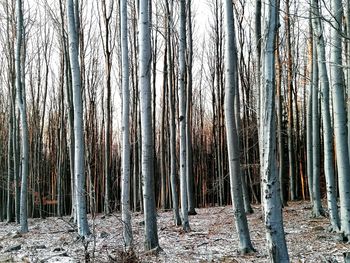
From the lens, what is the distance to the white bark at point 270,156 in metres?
4.52

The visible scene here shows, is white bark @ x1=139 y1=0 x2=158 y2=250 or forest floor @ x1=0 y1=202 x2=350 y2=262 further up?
white bark @ x1=139 y1=0 x2=158 y2=250

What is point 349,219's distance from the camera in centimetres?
649

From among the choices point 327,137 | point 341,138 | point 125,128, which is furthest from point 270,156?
point 125,128

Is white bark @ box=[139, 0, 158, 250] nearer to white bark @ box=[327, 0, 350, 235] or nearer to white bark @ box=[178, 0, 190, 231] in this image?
white bark @ box=[178, 0, 190, 231]

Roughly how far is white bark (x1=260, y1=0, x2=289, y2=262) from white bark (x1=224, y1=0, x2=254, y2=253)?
1.45 meters

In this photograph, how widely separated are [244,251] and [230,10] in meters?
3.93

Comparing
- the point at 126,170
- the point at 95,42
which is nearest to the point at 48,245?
the point at 126,170

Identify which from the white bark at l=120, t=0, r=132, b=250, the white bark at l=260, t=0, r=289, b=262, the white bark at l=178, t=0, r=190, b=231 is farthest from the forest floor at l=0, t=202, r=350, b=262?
the white bark at l=260, t=0, r=289, b=262

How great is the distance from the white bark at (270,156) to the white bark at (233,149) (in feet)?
4.76

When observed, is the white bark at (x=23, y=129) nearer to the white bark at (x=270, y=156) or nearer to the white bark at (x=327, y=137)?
the white bark at (x=327, y=137)

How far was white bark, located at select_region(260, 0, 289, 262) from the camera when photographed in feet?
14.8

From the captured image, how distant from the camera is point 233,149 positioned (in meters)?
6.24

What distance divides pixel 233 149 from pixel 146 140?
1620mm

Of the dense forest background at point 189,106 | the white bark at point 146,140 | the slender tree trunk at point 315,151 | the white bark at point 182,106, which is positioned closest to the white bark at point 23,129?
the dense forest background at point 189,106
